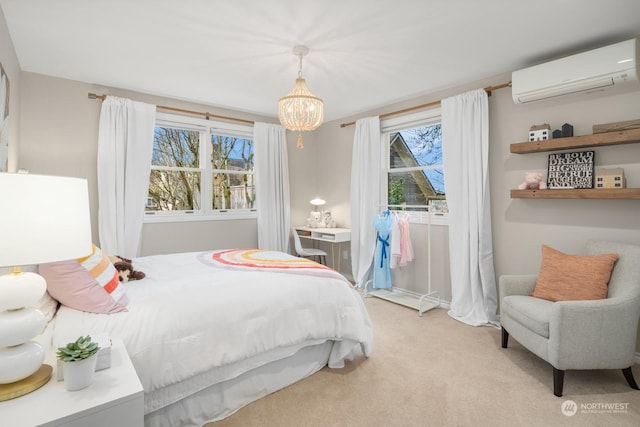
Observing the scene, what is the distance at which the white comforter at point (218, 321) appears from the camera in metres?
1.63

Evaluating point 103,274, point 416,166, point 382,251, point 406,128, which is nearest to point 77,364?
point 103,274

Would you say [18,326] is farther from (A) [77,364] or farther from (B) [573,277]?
(B) [573,277]

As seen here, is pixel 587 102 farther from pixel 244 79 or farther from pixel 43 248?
pixel 43 248

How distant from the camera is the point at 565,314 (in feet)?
6.92

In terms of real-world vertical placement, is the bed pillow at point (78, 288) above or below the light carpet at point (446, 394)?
above

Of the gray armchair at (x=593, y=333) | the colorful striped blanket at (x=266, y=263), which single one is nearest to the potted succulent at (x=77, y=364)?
the colorful striped blanket at (x=266, y=263)

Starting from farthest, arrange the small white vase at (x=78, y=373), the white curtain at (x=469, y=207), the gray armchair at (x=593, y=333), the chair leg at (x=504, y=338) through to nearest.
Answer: the white curtain at (x=469, y=207) → the chair leg at (x=504, y=338) → the gray armchair at (x=593, y=333) → the small white vase at (x=78, y=373)

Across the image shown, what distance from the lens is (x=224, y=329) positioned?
1.87 meters

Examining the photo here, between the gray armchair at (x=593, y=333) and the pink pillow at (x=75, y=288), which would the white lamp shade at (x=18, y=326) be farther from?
the gray armchair at (x=593, y=333)

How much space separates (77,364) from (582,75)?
350 centimetres

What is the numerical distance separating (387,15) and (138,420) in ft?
8.23

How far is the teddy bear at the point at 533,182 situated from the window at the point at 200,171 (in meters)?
3.28

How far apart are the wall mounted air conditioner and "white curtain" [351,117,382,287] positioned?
175cm

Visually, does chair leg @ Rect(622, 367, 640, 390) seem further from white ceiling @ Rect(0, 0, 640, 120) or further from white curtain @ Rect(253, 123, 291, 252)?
white curtain @ Rect(253, 123, 291, 252)
